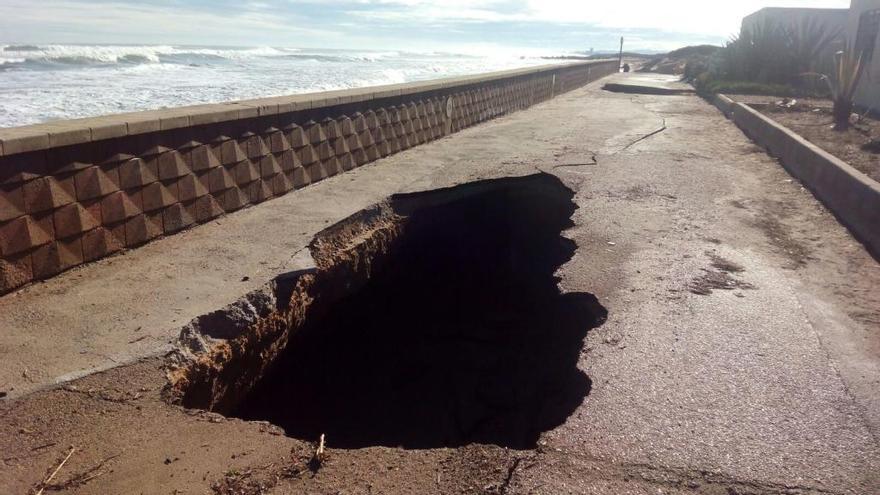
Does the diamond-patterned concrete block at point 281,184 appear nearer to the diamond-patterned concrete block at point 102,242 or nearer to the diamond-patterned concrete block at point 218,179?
the diamond-patterned concrete block at point 218,179

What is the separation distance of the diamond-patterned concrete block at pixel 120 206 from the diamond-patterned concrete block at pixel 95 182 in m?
0.06

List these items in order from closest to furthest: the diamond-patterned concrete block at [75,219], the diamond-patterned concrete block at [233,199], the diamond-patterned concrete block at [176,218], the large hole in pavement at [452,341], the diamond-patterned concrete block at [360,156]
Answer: the diamond-patterned concrete block at [75,219] → the large hole in pavement at [452,341] → the diamond-patterned concrete block at [176,218] → the diamond-patterned concrete block at [233,199] → the diamond-patterned concrete block at [360,156]

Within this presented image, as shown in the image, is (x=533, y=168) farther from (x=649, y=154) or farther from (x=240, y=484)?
(x=240, y=484)

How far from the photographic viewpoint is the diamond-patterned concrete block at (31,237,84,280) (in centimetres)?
402

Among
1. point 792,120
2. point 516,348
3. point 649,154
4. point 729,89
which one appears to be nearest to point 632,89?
point 729,89

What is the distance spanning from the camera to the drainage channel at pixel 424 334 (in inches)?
165

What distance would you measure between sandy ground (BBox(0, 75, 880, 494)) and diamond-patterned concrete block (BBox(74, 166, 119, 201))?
48 centimetres

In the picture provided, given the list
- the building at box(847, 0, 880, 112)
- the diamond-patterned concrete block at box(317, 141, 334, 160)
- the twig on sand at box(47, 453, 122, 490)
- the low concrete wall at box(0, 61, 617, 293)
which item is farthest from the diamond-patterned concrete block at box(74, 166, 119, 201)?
the building at box(847, 0, 880, 112)

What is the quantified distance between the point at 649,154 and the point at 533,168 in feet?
8.22

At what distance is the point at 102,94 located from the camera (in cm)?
1731

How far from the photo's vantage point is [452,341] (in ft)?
20.0

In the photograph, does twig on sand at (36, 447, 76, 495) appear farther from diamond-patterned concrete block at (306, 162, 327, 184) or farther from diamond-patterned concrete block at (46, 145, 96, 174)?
diamond-patterned concrete block at (306, 162, 327, 184)

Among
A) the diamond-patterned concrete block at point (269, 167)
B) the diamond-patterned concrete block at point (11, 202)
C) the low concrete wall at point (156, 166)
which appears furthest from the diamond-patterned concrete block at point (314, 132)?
the diamond-patterned concrete block at point (11, 202)

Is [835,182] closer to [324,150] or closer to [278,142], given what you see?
[324,150]
